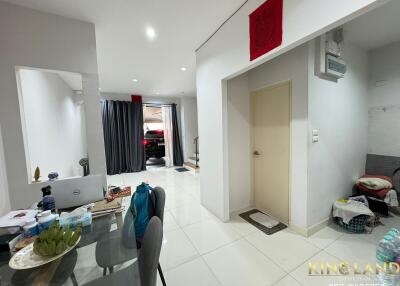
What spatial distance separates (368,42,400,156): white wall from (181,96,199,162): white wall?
4.64m

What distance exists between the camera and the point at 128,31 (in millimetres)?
2143

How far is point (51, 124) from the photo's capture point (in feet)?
8.88

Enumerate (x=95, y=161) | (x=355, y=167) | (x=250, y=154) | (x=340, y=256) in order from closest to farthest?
(x=340, y=256) < (x=95, y=161) < (x=355, y=167) < (x=250, y=154)

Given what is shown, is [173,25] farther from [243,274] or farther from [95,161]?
[243,274]

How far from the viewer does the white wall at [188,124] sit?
6.08 meters

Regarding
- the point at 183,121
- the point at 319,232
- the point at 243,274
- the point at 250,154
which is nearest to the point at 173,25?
the point at 250,154

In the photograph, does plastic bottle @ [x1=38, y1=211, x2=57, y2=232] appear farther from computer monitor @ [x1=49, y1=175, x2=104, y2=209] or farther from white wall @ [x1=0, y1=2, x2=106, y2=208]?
white wall @ [x1=0, y1=2, x2=106, y2=208]

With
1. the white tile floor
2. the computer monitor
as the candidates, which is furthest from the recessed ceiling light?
the white tile floor

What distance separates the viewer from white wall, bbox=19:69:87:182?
2.04 metres

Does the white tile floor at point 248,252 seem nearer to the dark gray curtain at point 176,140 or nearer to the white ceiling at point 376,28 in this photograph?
the white ceiling at point 376,28

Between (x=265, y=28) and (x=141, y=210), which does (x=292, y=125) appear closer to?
(x=265, y=28)

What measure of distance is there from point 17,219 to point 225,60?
241 centimetres

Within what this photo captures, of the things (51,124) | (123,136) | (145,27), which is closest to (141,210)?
(145,27)

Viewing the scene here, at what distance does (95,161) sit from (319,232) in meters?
2.90
